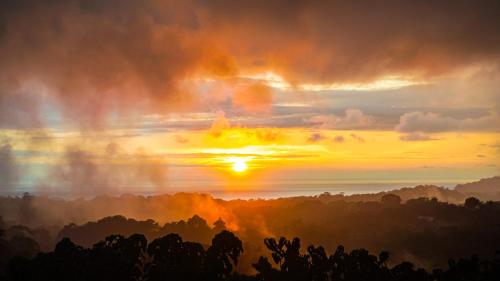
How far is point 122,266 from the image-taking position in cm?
6262

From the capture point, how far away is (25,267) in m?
63.3

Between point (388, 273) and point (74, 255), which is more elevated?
point (74, 255)

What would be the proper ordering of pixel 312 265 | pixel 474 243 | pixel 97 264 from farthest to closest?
pixel 474 243
pixel 312 265
pixel 97 264

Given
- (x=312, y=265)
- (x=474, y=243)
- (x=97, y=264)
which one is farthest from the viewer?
(x=474, y=243)

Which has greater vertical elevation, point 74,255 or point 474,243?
point 74,255

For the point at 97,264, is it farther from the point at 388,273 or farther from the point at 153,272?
the point at 388,273

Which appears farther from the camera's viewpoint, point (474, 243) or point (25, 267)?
point (474, 243)

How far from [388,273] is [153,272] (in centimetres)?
2766

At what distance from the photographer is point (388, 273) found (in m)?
63.8

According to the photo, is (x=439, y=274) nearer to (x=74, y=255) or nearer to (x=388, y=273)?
(x=388, y=273)

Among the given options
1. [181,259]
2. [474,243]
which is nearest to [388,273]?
[181,259]

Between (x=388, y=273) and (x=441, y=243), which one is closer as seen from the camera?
(x=388, y=273)

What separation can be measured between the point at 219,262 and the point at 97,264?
1405 cm

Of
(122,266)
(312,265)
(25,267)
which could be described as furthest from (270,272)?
(25,267)
